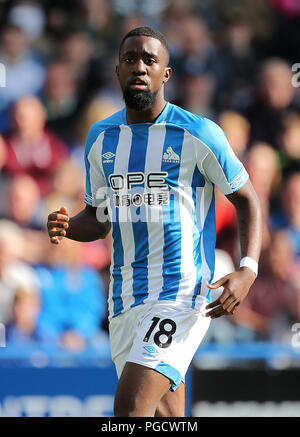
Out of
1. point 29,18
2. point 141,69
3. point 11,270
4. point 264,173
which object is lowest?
point 141,69

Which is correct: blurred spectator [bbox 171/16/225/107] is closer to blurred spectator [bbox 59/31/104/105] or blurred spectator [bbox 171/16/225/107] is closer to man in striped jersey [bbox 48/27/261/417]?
blurred spectator [bbox 59/31/104/105]

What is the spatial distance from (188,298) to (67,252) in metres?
3.29

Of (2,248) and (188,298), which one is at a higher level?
(2,248)

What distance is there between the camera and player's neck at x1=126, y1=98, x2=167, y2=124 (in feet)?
13.5

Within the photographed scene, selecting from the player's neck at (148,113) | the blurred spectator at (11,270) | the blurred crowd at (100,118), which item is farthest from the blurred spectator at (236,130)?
the player's neck at (148,113)

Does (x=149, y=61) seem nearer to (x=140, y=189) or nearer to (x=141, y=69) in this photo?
(x=141, y=69)

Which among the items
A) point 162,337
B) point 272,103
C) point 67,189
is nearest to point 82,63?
point 67,189

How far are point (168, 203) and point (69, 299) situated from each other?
3.13 metres

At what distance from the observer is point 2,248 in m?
7.13

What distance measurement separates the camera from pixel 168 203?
4.02 metres

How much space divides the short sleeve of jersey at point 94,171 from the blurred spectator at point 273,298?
288 cm

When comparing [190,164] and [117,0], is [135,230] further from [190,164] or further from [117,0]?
[117,0]

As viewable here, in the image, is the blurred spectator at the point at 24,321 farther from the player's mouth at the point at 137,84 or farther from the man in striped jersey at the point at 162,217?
the player's mouth at the point at 137,84
